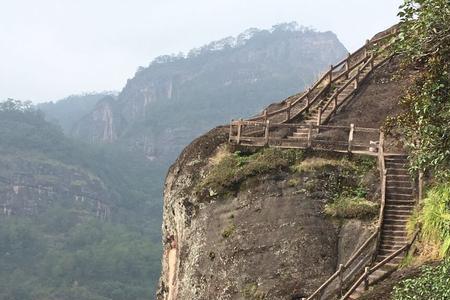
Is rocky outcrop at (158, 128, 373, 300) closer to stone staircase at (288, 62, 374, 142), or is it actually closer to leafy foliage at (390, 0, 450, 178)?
stone staircase at (288, 62, 374, 142)

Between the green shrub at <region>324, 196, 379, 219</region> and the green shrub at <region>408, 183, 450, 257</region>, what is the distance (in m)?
3.35

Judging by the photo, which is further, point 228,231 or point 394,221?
point 228,231

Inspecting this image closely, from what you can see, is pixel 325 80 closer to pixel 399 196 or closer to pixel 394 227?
pixel 399 196

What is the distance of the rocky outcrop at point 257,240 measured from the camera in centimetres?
2025

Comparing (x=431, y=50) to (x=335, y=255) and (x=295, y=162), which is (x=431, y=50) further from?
(x=295, y=162)

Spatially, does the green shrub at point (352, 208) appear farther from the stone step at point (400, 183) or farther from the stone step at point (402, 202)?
the stone step at point (400, 183)

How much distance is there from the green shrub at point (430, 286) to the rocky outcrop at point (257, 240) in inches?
285

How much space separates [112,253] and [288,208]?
550ft

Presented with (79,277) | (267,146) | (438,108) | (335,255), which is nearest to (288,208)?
(335,255)

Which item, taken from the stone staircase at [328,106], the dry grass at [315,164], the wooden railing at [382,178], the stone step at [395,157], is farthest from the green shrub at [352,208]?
the stone staircase at [328,106]

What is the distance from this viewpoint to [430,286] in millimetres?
11805

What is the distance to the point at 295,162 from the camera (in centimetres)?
2486

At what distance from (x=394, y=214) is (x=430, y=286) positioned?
29.6ft

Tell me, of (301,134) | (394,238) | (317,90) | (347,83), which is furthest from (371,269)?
(317,90)
